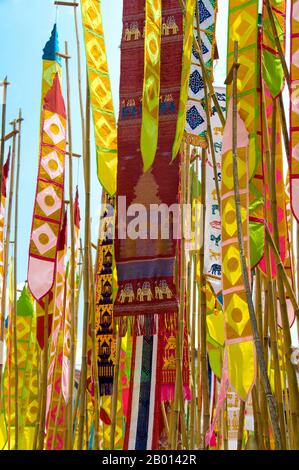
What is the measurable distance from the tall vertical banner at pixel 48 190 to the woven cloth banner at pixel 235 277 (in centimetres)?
143

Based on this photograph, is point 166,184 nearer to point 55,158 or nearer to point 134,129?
point 134,129

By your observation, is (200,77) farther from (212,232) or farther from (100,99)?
(212,232)

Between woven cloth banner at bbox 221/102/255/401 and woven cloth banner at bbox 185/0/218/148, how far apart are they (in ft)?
2.14

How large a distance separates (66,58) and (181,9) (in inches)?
45.2

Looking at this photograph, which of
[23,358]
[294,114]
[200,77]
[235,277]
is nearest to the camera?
[235,277]

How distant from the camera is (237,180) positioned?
8.96ft

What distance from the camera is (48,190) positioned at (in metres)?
4.28

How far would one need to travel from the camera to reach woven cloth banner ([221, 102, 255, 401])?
107 inches

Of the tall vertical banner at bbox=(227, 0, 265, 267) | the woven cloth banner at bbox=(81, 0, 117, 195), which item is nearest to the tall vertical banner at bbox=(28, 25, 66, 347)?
the woven cloth banner at bbox=(81, 0, 117, 195)

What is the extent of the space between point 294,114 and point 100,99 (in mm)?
1051

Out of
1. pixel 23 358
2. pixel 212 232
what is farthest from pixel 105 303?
pixel 23 358

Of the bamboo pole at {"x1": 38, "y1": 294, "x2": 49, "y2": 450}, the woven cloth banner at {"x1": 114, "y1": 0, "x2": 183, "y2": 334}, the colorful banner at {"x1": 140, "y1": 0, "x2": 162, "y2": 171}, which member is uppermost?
the colorful banner at {"x1": 140, "y1": 0, "x2": 162, "y2": 171}

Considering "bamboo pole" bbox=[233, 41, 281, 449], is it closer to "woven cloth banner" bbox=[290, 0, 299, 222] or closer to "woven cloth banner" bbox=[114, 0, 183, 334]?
"woven cloth banner" bbox=[290, 0, 299, 222]

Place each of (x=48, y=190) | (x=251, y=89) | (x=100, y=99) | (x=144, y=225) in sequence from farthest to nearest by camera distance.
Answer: (x=48, y=190) < (x=100, y=99) < (x=144, y=225) < (x=251, y=89)
